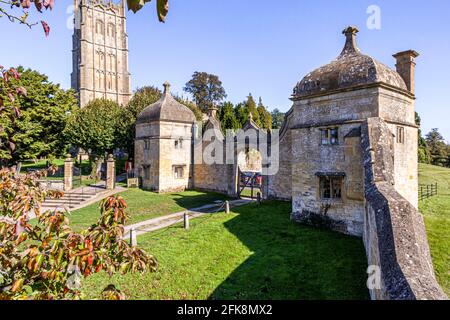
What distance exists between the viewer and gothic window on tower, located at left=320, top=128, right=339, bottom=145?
13.7m

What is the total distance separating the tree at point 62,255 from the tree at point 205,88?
65.6m

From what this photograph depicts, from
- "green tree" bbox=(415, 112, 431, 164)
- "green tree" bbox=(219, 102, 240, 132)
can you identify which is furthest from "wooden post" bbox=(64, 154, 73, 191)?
"green tree" bbox=(415, 112, 431, 164)

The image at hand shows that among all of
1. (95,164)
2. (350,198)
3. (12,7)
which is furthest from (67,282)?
(95,164)

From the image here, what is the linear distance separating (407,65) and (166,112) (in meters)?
19.9

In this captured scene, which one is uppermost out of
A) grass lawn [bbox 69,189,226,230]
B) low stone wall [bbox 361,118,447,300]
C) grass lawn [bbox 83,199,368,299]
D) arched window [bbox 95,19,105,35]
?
arched window [bbox 95,19,105,35]

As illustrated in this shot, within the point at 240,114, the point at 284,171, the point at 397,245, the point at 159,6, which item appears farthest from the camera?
the point at 240,114

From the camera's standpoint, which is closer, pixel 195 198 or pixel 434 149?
pixel 195 198

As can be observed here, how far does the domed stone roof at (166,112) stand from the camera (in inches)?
1118

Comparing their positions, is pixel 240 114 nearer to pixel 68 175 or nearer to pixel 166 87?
pixel 166 87

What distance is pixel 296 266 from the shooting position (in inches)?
423

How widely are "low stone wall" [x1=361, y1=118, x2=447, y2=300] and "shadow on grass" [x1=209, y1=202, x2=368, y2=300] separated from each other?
196 centimetres

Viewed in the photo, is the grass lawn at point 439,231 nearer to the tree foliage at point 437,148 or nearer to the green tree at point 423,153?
the green tree at point 423,153

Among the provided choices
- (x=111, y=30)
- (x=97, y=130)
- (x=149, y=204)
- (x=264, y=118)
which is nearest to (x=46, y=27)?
(x=149, y=204)

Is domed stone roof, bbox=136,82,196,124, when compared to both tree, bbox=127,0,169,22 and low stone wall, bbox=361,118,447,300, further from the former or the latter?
tree, bbox=127,0,169,22
